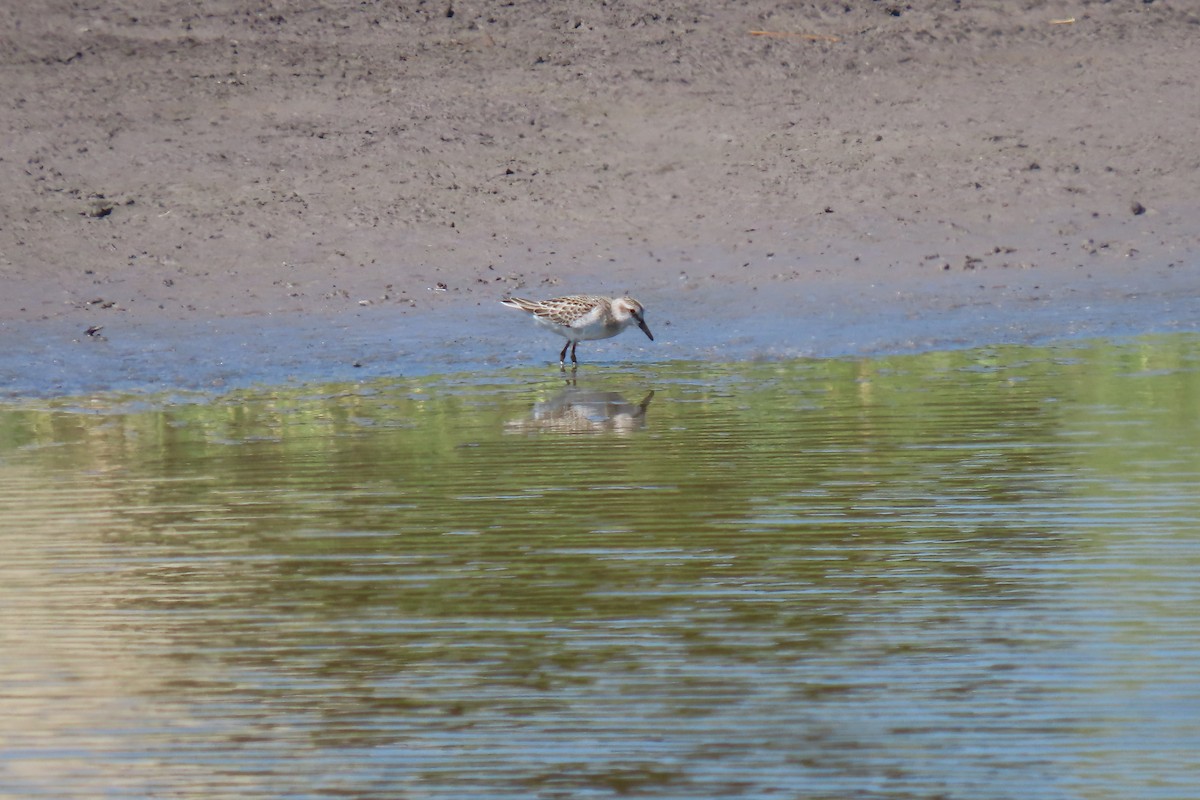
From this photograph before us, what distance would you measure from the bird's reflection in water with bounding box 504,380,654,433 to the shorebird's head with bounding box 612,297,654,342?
138cm

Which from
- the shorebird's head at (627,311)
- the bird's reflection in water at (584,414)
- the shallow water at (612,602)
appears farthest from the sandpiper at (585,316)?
the shallow water at (612,602)

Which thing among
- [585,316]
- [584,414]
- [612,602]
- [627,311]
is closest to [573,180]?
[627,311]

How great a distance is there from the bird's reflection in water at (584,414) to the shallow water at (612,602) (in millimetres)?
39

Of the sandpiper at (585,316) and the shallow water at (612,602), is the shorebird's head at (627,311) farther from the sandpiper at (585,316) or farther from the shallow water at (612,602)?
the shallow water at (612,602)

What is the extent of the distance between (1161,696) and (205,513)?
12.0ft

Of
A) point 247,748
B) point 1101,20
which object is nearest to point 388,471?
point 247,748

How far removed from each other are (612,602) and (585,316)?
5.87 metres

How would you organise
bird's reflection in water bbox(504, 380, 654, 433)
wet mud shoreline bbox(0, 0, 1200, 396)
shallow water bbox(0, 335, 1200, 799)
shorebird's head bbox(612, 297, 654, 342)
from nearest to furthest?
shallow water bbox(0, 335, 1200, 799) < bird's reflection in water bbox(504, 380, 654, 433) < shorebird's head bbox(612, 297, 654, 342) < wet mud shoreline bbox(0, 0, 1200, 396)

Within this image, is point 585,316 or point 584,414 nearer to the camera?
point 584,414

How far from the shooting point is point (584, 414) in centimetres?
938

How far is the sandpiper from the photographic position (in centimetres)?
1148

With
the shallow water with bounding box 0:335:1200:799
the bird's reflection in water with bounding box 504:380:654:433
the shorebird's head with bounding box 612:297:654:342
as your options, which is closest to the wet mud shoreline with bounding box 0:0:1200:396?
the shorebird's head with bounding box 612:297:654:342

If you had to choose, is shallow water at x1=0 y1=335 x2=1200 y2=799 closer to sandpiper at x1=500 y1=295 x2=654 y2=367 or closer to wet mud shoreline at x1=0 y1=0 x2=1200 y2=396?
sandpiper at x1=500 y1=295 x2=654 y2=367

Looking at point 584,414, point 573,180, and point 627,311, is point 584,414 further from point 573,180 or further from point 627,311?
point 573,180
